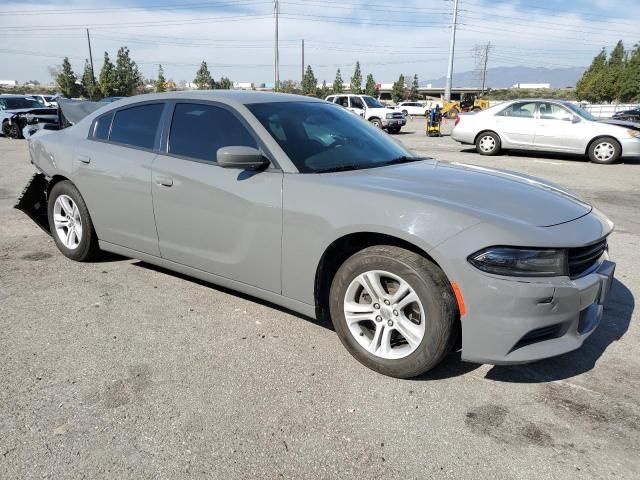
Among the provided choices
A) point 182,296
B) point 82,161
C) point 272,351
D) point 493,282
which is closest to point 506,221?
point 493,282

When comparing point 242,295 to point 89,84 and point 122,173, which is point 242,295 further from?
point 89,84

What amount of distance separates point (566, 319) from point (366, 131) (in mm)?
2158

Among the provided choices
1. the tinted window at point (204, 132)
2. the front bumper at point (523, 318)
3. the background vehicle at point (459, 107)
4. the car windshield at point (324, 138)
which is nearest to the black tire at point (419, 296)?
the front bumper at point (523, 318)

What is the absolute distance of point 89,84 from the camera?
61.2 meters

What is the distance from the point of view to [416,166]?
3.60 meters

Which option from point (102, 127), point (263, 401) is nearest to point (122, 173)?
point (102, 127)

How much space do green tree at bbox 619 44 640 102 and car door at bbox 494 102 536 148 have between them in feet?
174

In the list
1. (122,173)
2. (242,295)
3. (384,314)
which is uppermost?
(122,173)

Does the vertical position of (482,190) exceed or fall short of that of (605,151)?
it exceeds it

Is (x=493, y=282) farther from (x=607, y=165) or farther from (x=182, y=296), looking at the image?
(x=607, y=165)

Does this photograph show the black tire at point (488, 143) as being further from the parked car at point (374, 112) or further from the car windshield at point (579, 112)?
the parked car at point (374, 112)

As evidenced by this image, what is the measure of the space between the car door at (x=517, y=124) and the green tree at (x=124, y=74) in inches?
2161

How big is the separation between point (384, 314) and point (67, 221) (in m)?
3.45

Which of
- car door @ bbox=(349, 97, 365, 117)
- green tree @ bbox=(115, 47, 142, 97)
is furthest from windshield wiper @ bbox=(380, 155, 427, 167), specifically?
green tree @ bbox=(115, 47, 142, 97)
